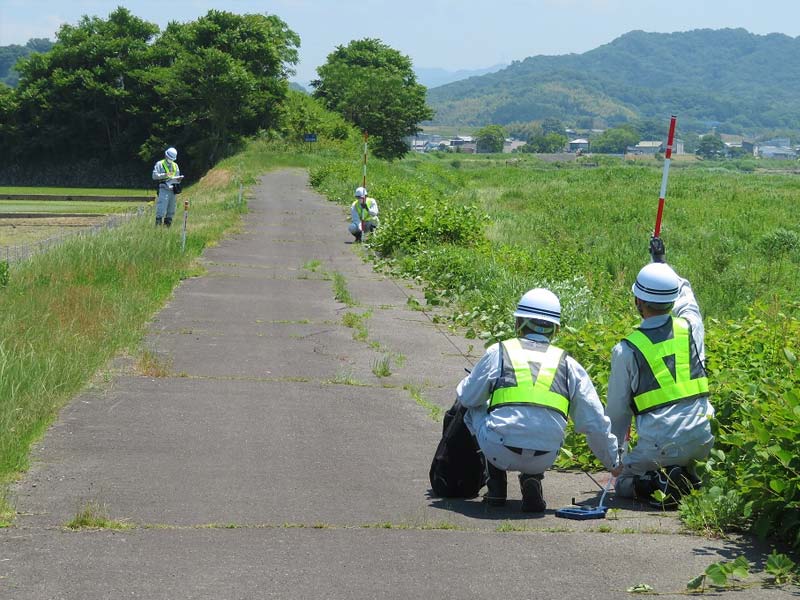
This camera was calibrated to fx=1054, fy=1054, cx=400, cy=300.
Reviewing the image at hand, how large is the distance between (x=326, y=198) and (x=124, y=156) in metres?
37.0

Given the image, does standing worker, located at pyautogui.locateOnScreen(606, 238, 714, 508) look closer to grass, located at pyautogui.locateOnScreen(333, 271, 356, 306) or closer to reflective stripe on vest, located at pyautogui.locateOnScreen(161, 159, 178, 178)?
grass, located at pyautogui.locateOnScreen(333, 271, 356, 306)

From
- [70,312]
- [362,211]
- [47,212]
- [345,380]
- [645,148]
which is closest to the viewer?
[345,380]

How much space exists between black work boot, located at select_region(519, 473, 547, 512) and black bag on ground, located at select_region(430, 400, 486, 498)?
41 cm

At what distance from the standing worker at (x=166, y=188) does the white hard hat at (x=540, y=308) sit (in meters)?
17.2

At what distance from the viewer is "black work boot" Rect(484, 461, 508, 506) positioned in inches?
266

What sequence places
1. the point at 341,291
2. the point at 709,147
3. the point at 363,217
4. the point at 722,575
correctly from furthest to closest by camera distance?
the point at 709,147 → the point at 363,217 → the point at 341,291 → the point at 722,575

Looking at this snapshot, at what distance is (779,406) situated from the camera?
Answer: 19.6 ft

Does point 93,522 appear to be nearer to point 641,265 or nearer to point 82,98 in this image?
point 641,265

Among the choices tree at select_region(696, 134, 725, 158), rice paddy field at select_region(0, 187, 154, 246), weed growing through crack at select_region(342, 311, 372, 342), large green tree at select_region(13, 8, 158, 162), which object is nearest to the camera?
weed growing through crack at select_region(342, 311, 372, 342)

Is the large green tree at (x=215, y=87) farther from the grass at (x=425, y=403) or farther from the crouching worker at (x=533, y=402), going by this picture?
the crouching worker at (x=533, y=402)

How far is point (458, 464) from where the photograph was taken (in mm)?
6977

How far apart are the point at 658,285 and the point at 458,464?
1.75m

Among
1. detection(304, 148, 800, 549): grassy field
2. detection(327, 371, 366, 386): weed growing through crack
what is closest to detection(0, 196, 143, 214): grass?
detection(304, 148, 800, 549): grassy field

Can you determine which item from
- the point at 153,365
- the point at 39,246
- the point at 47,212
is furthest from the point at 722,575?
the point at 47,212
